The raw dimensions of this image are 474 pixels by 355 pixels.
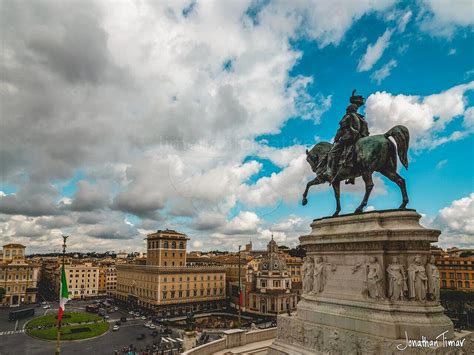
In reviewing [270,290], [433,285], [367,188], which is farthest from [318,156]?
[270,290]

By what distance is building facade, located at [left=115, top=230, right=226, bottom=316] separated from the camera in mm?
70812

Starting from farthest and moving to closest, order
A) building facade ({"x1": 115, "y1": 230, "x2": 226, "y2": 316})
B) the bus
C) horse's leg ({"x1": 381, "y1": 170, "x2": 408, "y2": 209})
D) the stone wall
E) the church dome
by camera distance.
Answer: the church dome → building facade ({"x1": 115, "y1": 230, "x2": 226, "y2": 316}) → the bus → the stone wall → horse's leg ({"x1": 381, "y1": 170, "x2": 408, "y2": 209})

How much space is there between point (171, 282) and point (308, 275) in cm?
6053

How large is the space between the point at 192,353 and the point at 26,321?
A: 59.8 metres

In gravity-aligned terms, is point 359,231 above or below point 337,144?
below

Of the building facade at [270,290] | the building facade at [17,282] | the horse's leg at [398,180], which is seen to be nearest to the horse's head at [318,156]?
the horse's leg at [398,180]

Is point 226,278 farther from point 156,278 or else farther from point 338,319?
point 338,319

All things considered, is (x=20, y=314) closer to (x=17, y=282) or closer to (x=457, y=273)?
(x=17, y=282)


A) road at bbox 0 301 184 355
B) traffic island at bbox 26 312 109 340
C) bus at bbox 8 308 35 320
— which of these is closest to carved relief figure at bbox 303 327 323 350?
road at bbox 0 301 184 355

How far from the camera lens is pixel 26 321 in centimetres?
6222

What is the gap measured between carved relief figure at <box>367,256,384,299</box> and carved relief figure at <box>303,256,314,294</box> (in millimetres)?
3311

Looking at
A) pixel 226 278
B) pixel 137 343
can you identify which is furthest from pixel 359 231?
pixel 226 278

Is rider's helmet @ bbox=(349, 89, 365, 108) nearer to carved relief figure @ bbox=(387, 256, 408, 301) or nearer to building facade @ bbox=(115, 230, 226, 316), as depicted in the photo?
carved relief figure @ bbox=(387, 256, 408, 301)

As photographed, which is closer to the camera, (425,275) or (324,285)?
(425,275)
